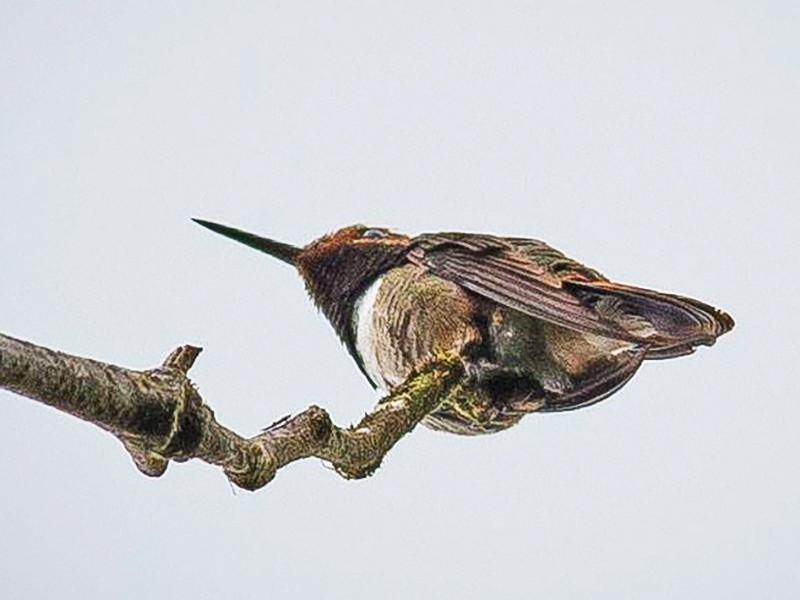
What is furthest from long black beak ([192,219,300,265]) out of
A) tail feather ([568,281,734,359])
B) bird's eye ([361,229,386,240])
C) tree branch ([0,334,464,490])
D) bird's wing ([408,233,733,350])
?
tree branch ([0,334,464,490])

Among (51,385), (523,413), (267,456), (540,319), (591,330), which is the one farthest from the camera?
(523,413)

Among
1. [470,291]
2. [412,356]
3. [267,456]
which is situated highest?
[470,291]

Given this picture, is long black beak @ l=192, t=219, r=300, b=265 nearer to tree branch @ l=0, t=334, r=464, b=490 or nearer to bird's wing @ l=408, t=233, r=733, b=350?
bird's wing @ l=408, t=233, r=733, b=350

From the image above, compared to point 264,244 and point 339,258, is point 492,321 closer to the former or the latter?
point 339,258

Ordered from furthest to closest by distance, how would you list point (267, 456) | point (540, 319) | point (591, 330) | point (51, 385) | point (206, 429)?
point (540, 319)
point (591, 330)
point (267, 456)
point (206, 429)
point (51, 385)

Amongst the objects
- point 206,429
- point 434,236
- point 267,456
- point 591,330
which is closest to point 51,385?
point 206,429

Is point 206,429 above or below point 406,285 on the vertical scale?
below

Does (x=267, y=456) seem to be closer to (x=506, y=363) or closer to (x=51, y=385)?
(x=51, y=385)
